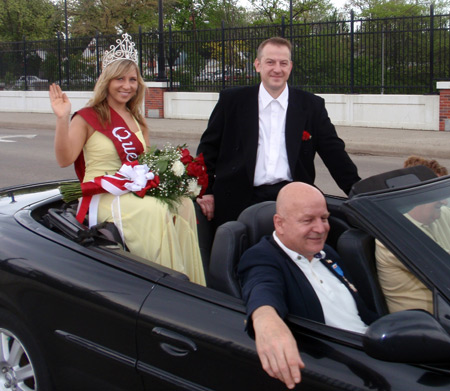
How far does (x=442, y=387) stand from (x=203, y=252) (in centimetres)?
196

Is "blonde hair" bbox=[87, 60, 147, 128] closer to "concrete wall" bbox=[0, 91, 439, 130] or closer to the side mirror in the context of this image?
the side mirror

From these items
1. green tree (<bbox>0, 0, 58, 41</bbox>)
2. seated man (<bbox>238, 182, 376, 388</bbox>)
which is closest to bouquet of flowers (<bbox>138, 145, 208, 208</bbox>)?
seated man (<bbox>238, 182, 376, 388</bbox>)

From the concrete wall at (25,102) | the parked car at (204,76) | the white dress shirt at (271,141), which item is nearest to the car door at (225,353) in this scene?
the white dress shirt at (271,141)

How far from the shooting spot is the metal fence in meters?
16.3

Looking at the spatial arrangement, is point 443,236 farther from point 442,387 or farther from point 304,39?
point 304,39

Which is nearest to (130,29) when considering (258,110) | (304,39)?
(304,39)

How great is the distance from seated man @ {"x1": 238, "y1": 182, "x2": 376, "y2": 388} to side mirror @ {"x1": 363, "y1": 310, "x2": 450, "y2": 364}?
0.42 meters

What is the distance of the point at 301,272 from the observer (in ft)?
8.13

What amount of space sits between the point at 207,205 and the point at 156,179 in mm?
537

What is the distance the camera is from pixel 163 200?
11.3ft

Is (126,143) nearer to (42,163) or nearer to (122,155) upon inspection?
(122,155)

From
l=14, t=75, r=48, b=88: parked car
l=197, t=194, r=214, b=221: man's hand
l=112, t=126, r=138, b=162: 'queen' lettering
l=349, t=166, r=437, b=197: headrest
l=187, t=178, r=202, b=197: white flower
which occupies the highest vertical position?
l=14, t=75, r=48, b=88: parked car

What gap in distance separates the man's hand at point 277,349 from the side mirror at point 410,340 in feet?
0.79

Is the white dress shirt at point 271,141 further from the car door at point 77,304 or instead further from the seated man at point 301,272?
the car door at point 77,304
